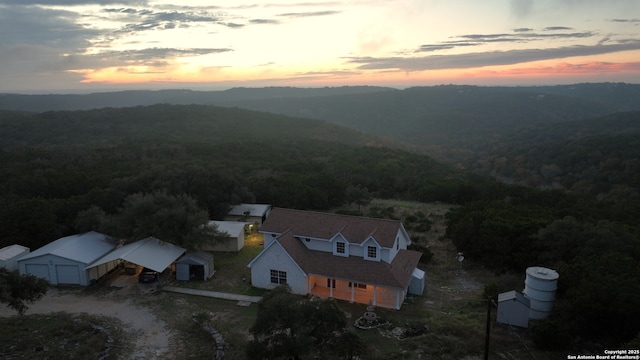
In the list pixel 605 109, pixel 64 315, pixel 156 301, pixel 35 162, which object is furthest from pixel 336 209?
pixel 605 109

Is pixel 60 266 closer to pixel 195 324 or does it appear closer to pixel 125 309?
pixel 125 309

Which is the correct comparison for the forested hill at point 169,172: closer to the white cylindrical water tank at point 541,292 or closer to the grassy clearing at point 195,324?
the grassy clearing at point 195,324

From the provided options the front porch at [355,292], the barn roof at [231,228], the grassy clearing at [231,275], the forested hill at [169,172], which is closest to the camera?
the front porch at [355,292]

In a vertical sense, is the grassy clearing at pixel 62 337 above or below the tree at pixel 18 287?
below

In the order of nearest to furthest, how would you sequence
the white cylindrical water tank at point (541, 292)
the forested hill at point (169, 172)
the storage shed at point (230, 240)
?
the white cylindrical water tank at point (541, 292), the storage shed at point (230, 240), the forested hill at point (169, 172)

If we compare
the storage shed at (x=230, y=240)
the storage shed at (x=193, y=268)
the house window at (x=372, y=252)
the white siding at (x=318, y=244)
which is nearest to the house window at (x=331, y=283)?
the white siding at (x=318, y=244)

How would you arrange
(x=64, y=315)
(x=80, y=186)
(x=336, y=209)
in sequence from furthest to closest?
1. (x=336, y=209)
2. (x=80, y=186)
3. (x=64, y=315)

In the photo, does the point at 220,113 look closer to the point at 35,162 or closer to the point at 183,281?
the point at 35,162
